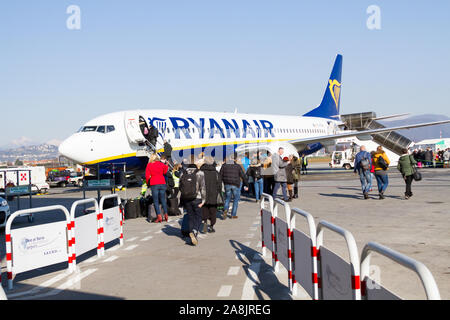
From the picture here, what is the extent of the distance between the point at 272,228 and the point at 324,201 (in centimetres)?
965

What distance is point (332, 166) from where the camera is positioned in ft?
152

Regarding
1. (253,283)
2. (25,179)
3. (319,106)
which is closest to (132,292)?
(253,283)

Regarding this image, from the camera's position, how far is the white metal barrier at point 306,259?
4.72 meters

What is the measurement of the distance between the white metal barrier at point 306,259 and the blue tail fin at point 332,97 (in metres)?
37.2

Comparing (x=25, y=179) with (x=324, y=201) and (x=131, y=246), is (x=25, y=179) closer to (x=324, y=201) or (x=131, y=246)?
(x=131, y=246)

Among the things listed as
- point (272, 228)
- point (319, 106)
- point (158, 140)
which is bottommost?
point (272, 228)

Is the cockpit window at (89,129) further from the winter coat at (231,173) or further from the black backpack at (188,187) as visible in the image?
the black backpack at (188,187)

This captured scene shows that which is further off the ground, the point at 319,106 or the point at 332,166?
the point at 319,106

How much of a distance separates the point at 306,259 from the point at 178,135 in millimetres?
18273

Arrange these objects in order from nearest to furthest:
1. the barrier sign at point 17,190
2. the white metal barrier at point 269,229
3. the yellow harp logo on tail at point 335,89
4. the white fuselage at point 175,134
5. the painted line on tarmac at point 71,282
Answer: the painted line on tarmac at point 71,282
the white metal barrier at point 269,229
the barrier sign at point 17,190
the white fuselage at point 175,134
the yellow harp logo on tail at point 335,89

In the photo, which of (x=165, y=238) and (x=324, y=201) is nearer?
(x=165, y=238)

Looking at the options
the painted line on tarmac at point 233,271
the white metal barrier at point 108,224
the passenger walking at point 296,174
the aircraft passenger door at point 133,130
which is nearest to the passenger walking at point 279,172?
the passenger walking at point 296,174

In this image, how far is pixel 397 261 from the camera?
2900 millimetres

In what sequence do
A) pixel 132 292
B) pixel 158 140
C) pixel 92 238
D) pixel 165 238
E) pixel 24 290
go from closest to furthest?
→ pixel 132 292 < pixel 24 290 < pixel 92 238 < pixel 165 238 < pixel 158 140
